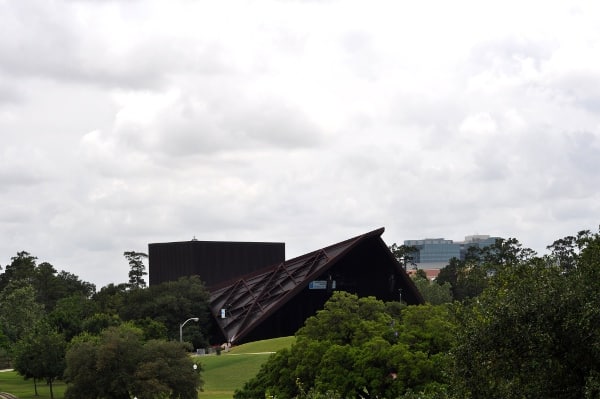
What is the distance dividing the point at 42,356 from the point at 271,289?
4005 cm

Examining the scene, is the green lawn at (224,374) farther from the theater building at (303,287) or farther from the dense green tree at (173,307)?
the dense green tree at (173,307)

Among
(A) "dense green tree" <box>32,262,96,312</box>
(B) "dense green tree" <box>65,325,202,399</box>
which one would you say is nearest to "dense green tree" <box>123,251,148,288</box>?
(A) "dense green tree" <box>32,262,96,312</box>

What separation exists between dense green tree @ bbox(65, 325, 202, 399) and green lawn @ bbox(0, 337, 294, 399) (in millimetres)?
9266

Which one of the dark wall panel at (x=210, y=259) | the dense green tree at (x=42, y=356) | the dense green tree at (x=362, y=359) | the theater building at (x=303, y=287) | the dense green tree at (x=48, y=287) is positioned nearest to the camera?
the dense green tree at (x=362, y=359)

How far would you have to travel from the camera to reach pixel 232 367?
264 ft

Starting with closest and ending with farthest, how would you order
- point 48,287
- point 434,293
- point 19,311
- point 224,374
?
point 224,374
point 19,311
point 434,293
point 48,287

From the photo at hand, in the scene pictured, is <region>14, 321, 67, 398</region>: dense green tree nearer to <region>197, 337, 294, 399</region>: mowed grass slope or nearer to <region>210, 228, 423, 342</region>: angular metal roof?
<region>197, 337, 294, 399</region>: mowed grass slope

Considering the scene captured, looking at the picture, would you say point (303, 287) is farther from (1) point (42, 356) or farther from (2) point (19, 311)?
(2) point (19, 311)

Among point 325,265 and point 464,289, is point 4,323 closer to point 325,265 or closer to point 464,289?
point 325,265

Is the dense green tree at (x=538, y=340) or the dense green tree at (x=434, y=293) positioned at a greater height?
the dense green tree at (x=434, y=293)

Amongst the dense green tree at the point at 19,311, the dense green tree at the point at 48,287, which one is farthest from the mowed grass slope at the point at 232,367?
the dense green tree at the point at 48,287

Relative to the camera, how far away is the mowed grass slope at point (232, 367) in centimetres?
7297

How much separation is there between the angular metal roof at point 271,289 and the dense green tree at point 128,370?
143 ft

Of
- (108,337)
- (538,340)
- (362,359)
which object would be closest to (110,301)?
(108,337)
